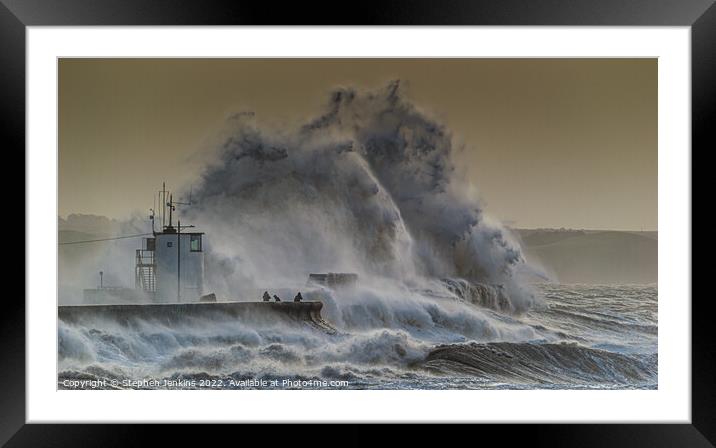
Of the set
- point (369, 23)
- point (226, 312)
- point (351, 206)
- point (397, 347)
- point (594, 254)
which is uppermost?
point (369, 23)

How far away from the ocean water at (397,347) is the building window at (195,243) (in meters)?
0.34

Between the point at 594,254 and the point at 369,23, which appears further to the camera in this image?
the point at 594,254

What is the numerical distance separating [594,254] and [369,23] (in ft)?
5.20

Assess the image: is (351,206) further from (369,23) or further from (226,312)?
(369,23)

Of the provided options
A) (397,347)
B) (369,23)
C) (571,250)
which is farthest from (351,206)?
(571,250)

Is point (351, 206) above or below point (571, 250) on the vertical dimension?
above

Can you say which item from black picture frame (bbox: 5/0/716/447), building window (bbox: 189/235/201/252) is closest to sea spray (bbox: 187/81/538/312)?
building window (bbox: 189/235/201/252)

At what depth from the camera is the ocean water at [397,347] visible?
2.84 metres

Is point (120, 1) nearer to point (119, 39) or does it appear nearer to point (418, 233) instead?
point (119, 39)

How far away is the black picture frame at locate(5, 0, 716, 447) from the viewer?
87.2 inches

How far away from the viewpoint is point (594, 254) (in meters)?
2.90

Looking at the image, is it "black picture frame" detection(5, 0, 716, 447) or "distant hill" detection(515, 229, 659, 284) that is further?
"distant hill" detection(515, 229, 659, 284)

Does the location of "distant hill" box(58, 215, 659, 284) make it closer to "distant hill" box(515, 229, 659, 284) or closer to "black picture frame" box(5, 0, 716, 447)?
"distant hill" box(515, 229, 659, 284)

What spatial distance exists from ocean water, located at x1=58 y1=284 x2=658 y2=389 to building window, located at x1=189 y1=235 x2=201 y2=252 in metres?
0.34
